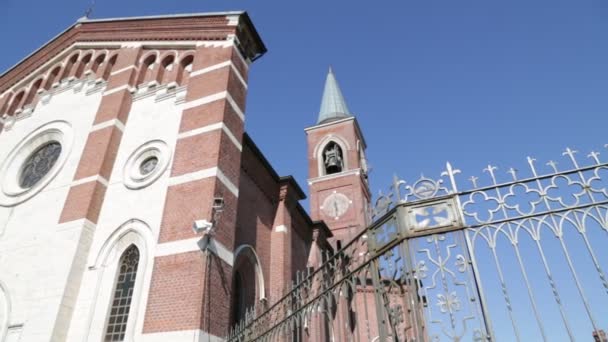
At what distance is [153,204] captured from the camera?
30.8ft

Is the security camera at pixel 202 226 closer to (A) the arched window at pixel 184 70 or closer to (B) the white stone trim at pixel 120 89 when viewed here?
(A) the arched window at pixel 184 70

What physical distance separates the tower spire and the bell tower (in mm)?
77

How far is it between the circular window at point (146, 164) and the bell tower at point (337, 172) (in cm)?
1507

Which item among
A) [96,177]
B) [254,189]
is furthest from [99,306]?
[254,189]

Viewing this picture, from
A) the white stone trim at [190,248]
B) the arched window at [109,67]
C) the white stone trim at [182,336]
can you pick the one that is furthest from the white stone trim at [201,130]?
the arched window at [109,67]

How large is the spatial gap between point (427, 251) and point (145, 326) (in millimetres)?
5799

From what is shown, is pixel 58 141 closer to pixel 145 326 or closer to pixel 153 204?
pixel 153 204

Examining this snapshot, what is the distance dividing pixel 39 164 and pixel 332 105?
77.4ft

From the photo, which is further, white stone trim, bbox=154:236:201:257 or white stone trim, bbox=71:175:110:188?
white stone trim, bbox=71:175:110:188

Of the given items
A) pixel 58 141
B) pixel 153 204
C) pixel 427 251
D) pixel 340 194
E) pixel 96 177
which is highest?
pixel 340 194

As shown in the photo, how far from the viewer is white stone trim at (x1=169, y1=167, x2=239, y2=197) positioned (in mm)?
9008

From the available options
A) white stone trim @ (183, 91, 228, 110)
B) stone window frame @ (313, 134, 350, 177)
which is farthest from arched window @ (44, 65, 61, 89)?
stone window frame @ (313, 134, 350, 177)

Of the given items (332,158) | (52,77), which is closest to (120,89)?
(52,77)

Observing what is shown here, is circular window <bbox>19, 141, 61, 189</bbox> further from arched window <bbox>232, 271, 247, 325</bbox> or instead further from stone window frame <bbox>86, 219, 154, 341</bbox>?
arched window <bbox>232, 271, 247, 325</bbox>
